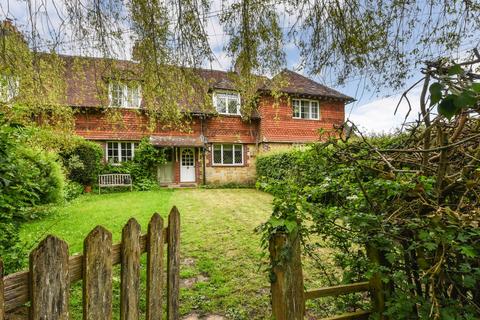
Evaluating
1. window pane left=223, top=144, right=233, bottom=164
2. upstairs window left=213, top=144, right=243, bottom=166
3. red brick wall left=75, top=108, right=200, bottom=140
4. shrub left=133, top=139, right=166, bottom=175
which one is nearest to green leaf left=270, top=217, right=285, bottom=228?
red brick wall left=75, top=108, right=200, bottom=140

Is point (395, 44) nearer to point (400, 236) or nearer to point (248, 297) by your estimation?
point (400, 236)

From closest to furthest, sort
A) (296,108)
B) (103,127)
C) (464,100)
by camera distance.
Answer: (464,100)
(103,127)
(296,108)

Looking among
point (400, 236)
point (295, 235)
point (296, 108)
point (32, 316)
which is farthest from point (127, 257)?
point (296, 108)

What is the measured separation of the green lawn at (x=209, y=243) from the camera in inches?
121

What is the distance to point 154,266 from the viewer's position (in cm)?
184

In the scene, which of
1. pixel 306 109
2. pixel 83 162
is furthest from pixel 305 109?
pixel 83 162

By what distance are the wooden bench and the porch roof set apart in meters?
2.31

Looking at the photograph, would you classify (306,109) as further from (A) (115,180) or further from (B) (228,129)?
(A) (115,180)

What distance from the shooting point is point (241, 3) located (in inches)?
108

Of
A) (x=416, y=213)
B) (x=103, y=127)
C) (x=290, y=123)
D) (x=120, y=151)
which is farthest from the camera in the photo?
(x=290, y=123)

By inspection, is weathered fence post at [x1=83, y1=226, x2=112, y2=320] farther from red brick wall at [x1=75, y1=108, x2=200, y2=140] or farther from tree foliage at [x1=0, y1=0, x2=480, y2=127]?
red brick wall at [x1=75, y1=108, x2=200, y2=140]

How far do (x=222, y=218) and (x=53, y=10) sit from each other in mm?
5875

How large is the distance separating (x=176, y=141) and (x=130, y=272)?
49.1 ft

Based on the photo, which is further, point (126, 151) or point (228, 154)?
point (228, 154)
